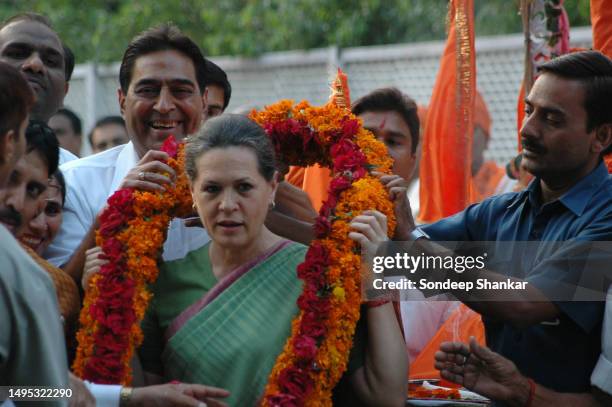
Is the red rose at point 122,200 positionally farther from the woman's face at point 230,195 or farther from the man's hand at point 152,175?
the woman's face at point 230,195

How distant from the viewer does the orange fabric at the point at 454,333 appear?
185 inches

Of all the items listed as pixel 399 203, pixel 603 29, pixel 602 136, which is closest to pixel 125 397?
pixel 399 203

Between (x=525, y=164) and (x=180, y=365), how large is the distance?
55.7 inches

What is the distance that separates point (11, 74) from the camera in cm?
295

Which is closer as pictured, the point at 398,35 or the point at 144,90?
the point at 144,90

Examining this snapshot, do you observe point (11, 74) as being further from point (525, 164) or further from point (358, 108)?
point (358, 108)

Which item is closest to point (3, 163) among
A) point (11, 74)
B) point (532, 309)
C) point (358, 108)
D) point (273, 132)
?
point (11, 74)

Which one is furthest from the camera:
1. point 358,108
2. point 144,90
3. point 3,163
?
point 358,108

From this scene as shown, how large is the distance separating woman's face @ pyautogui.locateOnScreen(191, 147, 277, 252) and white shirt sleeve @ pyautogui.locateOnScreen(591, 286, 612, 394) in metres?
1.22

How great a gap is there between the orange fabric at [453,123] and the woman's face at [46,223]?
7.68ft

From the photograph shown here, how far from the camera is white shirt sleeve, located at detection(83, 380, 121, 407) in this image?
3.60m

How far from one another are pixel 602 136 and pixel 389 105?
65.9 inches

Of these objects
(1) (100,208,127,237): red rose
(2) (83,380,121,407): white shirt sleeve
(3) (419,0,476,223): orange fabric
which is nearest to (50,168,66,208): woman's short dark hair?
(1) (100,208,127,237): red rose

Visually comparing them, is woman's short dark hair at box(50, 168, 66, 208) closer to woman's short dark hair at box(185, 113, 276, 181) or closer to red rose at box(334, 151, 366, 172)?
woman's short dark hair at box(185, 113, 276, 181)
